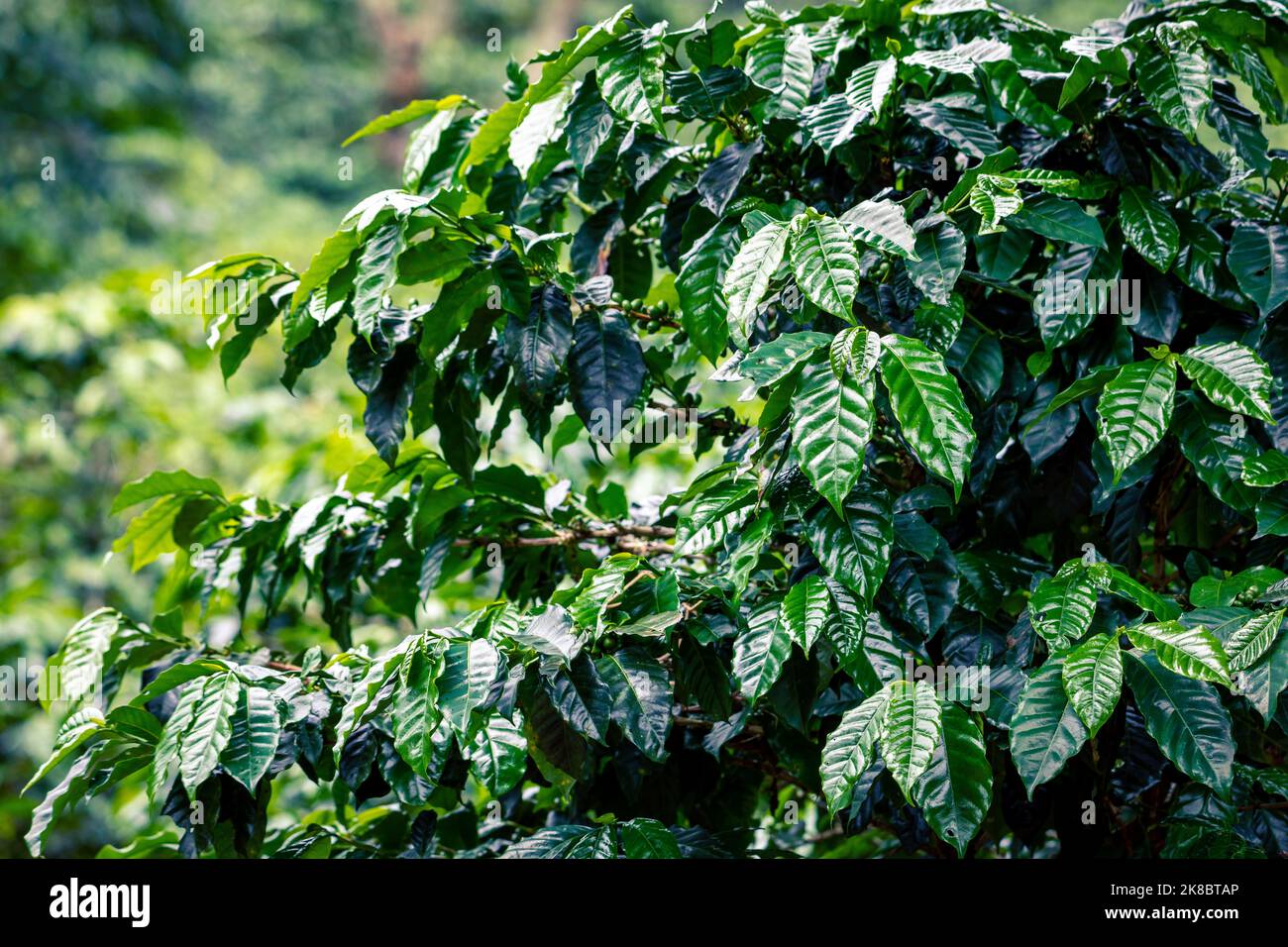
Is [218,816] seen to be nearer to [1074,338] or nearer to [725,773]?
[725,773]

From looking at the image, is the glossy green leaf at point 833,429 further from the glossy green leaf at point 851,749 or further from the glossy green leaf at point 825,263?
the glossy green leaf at point 851,749

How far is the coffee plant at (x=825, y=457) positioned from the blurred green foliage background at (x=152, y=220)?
485 millimetres

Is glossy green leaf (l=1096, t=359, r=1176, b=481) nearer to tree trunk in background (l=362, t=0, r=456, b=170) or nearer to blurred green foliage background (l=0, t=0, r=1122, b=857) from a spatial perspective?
blurred green foliage background (l=0, t=0, r=1122, b=857)

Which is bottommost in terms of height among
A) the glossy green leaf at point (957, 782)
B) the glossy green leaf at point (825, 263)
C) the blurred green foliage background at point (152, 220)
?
the glossy green leaf at point (957, 782)

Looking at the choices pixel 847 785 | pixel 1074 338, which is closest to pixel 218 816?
pixel 847 785

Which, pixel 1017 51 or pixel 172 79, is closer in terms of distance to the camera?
pixel 1017 51

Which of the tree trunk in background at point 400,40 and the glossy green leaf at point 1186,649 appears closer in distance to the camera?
the glossy green leaf at point 1186,649

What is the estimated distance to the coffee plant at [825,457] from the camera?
1.10 m

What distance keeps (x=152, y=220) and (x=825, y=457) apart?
713cm

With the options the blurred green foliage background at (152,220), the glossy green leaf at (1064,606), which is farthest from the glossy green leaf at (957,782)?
the blurred green foliage background at (152,220)

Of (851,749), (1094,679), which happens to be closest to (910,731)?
(851,749)

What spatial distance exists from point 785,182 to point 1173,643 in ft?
2.47

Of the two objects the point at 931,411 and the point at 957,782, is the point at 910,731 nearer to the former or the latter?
the point at 957,782
